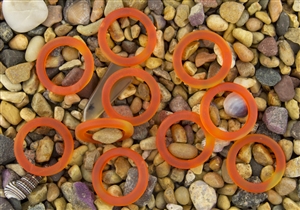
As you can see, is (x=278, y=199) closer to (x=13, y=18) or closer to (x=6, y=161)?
(x=6, y=161)

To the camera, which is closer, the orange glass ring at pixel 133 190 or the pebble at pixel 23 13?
the orange glass ring at pixel 133 190

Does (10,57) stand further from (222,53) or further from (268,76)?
(268,76)

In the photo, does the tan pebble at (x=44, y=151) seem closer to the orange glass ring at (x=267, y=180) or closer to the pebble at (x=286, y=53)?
the orange glass ring at (x=267, y=180)

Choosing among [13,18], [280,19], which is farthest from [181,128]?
[13,18]

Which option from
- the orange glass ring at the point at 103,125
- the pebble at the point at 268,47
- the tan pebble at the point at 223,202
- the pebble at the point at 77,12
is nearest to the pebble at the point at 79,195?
the orange glass ring at the point at 103,125

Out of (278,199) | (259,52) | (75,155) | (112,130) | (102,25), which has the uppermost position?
(102,25)

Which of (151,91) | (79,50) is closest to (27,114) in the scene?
(79,50)

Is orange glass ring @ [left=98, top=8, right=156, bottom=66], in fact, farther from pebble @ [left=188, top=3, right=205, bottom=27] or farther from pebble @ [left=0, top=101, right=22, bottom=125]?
pebble @ [left=0, top=101, right=22, bottom=125]
